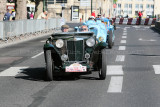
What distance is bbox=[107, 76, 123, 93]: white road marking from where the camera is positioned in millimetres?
9677

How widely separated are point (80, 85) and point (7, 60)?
6.44 m

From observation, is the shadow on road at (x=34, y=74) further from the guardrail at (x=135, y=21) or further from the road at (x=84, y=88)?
the guardrail at (x=135, y=21)

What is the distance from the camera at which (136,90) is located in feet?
31.6

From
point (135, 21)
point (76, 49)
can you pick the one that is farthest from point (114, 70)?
point (135, 21)

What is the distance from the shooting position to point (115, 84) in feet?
34.3

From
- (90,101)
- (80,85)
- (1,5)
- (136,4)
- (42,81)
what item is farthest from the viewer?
(136,4)

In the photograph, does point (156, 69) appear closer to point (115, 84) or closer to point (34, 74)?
point (115, 84)

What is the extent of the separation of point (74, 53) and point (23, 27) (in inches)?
777

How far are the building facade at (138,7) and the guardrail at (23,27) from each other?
145 meters

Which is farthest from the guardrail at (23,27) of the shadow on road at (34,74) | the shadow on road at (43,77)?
the shadow on road at (43,77)

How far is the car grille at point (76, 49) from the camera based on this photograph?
11.0 m

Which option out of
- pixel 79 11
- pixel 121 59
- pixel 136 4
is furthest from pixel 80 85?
pixel 136 4

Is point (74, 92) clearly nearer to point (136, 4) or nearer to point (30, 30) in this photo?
point (30, 30)

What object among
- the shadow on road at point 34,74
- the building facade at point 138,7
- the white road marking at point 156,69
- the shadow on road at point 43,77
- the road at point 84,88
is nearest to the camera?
the road at point 84,88
